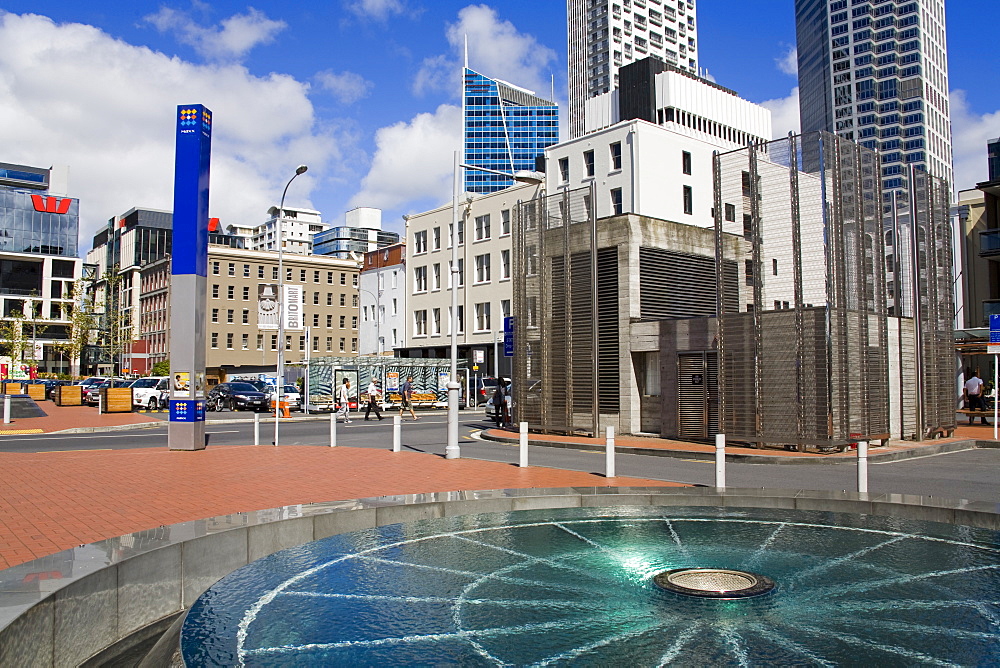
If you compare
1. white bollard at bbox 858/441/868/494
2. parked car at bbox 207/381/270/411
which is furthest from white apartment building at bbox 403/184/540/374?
white bollard at bbox 858/441/868/494

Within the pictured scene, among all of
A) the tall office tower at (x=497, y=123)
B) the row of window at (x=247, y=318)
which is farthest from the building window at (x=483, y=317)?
the tall office tower at (x=497, y=123)

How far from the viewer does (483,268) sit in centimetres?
5875

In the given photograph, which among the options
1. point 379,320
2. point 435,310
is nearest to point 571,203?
point 435,310

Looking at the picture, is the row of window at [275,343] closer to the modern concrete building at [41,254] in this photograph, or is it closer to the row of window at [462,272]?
the row of window at [462,272]

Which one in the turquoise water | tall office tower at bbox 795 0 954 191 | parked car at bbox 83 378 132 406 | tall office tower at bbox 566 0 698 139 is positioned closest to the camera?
the turquoise water

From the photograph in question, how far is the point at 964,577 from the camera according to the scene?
6.48 meters

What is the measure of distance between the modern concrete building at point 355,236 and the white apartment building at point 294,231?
2934mm

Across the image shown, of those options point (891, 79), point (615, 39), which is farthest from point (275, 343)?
point (891, 79)

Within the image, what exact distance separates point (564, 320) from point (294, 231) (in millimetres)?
163357

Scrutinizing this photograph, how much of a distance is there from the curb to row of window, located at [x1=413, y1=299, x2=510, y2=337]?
34.2 meters

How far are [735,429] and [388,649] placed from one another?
1648cm

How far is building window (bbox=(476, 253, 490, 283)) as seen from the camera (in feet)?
192

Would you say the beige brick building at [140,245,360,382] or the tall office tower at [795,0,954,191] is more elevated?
the tall office tower at [795,0,954,191]

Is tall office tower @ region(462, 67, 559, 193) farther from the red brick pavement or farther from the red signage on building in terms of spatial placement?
the red brick pavement
